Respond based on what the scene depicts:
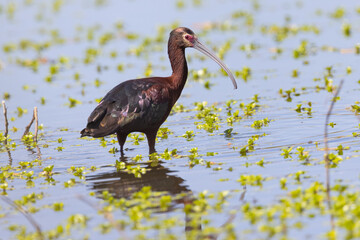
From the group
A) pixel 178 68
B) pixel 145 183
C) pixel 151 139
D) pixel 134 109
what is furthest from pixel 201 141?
pixel 145 183

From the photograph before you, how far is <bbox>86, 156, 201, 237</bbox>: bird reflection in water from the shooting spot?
7302 mm

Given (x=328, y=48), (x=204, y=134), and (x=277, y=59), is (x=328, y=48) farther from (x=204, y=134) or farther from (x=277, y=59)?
(x=204, y=134)

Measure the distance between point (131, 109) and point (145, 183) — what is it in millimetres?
1388

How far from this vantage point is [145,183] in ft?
25.7

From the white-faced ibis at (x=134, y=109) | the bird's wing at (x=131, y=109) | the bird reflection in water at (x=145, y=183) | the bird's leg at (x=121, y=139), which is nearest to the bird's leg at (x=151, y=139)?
the white-faced ibis at (x=134, y=109)

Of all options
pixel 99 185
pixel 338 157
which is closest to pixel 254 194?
pixel 338 157

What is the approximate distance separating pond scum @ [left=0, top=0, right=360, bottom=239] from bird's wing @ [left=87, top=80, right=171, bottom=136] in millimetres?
438

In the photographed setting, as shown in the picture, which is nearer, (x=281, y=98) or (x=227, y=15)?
(x=281, y=98)

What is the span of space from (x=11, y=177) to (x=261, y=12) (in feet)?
47.0

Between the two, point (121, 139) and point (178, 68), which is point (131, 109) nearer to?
point (121, 139)

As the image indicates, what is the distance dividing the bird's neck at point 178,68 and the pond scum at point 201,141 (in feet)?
2.24

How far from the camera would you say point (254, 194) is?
6910mm

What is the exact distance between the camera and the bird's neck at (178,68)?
9.59 metres

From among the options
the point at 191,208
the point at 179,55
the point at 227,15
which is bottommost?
the point at 191,208
